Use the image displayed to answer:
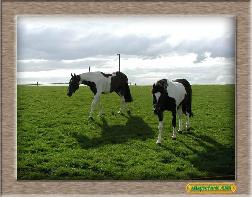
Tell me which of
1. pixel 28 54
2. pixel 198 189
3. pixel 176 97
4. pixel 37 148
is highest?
pixel 28 54

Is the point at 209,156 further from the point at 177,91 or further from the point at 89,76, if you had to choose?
the point at 89,76

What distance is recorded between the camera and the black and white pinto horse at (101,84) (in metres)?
14.3

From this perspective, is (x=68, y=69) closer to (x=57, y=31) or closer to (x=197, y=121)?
(x=57, y=31)

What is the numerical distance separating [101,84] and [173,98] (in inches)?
93.0

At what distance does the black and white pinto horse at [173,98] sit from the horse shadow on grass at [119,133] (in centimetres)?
46

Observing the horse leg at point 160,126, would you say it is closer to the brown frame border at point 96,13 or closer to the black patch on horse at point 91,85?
the brown frame border at point 96,13

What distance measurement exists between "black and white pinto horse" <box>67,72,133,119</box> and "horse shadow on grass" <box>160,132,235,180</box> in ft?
6.52

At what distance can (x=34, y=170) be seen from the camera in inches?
507

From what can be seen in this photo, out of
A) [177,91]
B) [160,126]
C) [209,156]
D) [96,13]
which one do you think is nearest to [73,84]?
[96,13]

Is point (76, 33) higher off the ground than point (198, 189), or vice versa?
point (76, 33)

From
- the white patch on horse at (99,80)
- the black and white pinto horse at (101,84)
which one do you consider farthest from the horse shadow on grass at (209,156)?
the white patch on horse at (99,80)

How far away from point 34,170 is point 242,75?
18.4 feet

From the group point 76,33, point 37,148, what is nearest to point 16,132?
point 37,148

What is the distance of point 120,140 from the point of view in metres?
13.9
